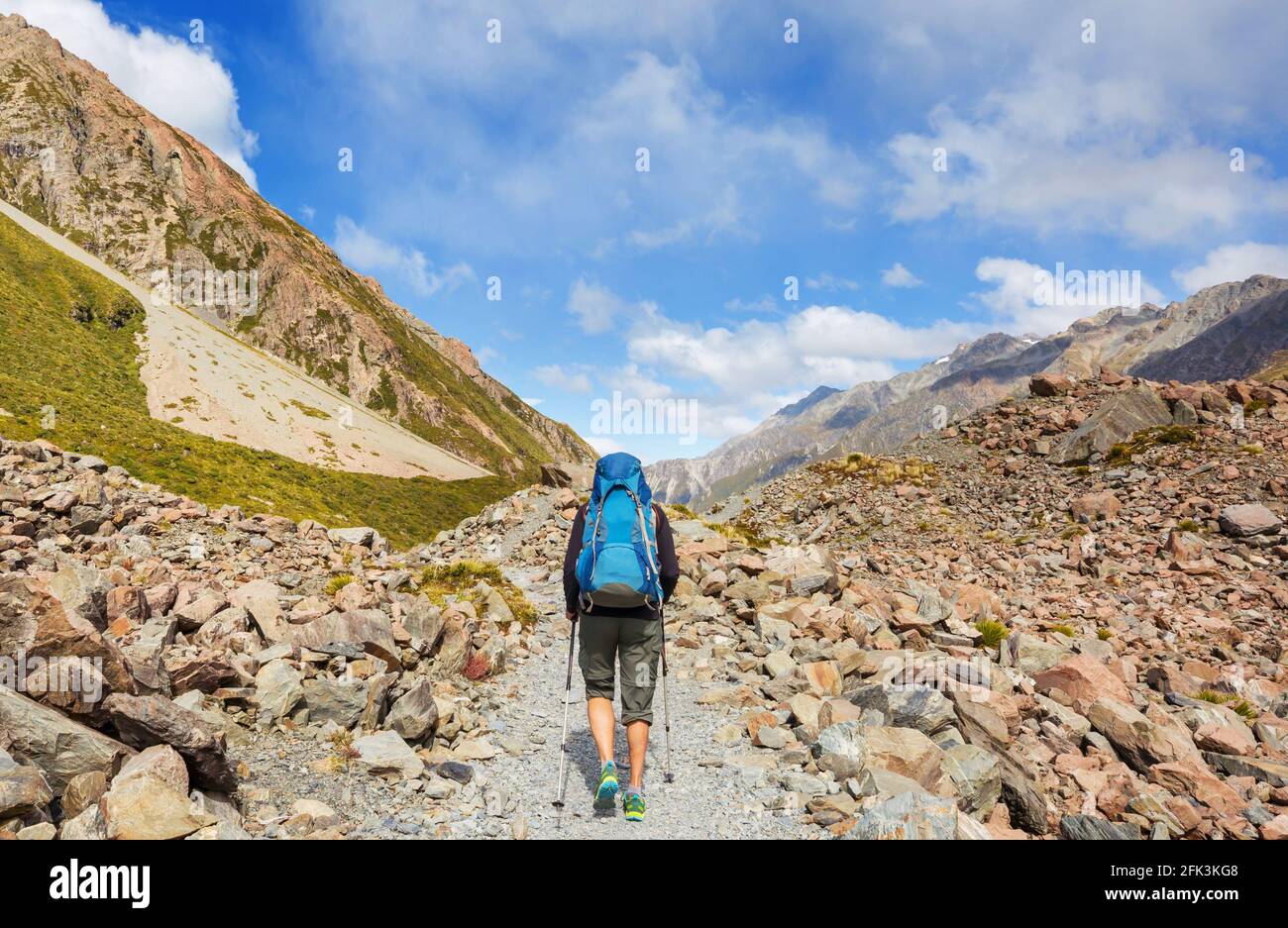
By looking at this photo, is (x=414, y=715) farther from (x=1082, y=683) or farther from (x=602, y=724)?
(x=1082, y=683)

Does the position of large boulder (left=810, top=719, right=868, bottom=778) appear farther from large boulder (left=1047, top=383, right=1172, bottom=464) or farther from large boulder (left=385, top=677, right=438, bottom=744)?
large boulder (left=1047, top=383, right=1172, bottom=464)

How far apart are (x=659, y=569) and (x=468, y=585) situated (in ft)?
38.3

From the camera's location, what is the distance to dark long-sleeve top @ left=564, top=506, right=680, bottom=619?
7273mm

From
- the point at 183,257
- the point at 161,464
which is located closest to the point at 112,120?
the point at 183,257

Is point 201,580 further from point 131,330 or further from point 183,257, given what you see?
point 183,257

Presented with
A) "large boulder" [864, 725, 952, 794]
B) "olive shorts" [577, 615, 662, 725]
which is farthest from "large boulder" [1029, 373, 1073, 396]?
"olive shorts" [577, 615, 662, 725]

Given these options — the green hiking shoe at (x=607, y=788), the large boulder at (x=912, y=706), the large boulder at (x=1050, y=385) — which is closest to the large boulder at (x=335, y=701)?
the green hiking shoe at (x=607, y=788)

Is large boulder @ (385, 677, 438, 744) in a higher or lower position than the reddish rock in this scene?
higher

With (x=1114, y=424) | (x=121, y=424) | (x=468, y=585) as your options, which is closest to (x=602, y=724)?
(x=468, y=585)

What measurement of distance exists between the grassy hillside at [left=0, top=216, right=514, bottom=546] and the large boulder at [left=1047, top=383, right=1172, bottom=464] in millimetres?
60688

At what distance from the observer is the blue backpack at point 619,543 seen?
696cm

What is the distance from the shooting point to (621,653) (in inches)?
293

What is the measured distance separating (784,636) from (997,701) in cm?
453

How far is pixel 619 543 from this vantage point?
714 centimetres
